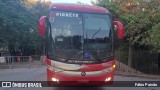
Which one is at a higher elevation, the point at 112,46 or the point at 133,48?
the point at 112,46

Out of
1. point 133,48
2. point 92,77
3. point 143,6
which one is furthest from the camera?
point 133,48

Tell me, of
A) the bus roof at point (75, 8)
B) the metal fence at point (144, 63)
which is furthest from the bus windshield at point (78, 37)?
the metal fence at point (144, 63)

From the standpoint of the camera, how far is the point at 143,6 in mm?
24188

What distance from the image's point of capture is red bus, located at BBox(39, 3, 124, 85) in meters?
11.5

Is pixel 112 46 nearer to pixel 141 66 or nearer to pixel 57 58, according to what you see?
pixel 57 58

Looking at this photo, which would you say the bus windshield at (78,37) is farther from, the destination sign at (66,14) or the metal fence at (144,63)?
the metal fence at (144,63)

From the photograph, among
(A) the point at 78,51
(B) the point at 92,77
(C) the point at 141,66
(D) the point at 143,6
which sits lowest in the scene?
(C) the point at 141,66

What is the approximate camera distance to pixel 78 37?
469 inches

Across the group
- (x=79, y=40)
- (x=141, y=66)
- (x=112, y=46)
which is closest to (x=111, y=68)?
(x=112, y=46)

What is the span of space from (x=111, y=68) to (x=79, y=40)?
1676 mm

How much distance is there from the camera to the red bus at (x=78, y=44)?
11.5 m

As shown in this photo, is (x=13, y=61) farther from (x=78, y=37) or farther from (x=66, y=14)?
(x=78, y=37)

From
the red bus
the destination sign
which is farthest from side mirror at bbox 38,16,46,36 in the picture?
the destination sign

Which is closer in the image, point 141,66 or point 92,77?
point 92,77
